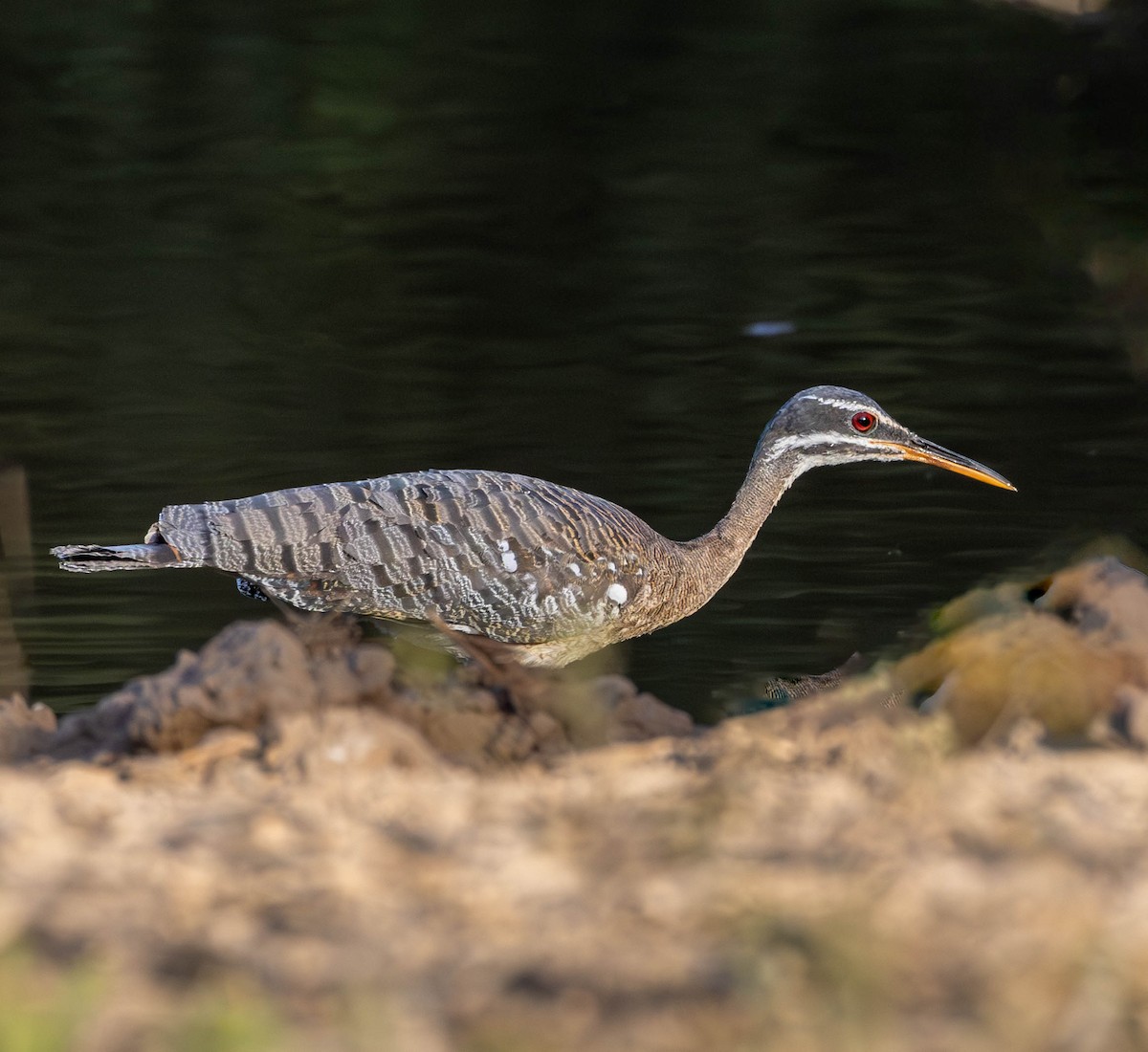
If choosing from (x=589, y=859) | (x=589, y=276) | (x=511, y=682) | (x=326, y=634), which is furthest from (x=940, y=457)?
(x=589, y=276)


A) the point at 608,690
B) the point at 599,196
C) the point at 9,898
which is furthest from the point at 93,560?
the point at 599,196

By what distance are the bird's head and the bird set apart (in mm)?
814

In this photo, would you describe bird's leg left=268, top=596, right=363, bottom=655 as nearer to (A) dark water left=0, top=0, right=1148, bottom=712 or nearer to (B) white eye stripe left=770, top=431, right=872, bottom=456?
(A) dark water left=0, top=0, right=1148, bottom=712

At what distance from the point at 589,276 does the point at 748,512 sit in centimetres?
652

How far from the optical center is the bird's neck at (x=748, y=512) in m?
8.15

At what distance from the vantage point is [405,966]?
3.50 m

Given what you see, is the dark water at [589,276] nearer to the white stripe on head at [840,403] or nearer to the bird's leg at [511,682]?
the white stripe on head at [840,403]

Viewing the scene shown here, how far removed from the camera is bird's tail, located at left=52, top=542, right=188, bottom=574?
23.4 feet

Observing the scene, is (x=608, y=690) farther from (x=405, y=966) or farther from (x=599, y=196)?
(x=599, y=196)

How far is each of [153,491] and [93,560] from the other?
2.90 metres

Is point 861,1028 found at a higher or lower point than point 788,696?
higher

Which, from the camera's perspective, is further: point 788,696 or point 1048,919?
point 788,696

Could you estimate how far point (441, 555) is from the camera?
24.1ft

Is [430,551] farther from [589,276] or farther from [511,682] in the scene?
[589,276]
